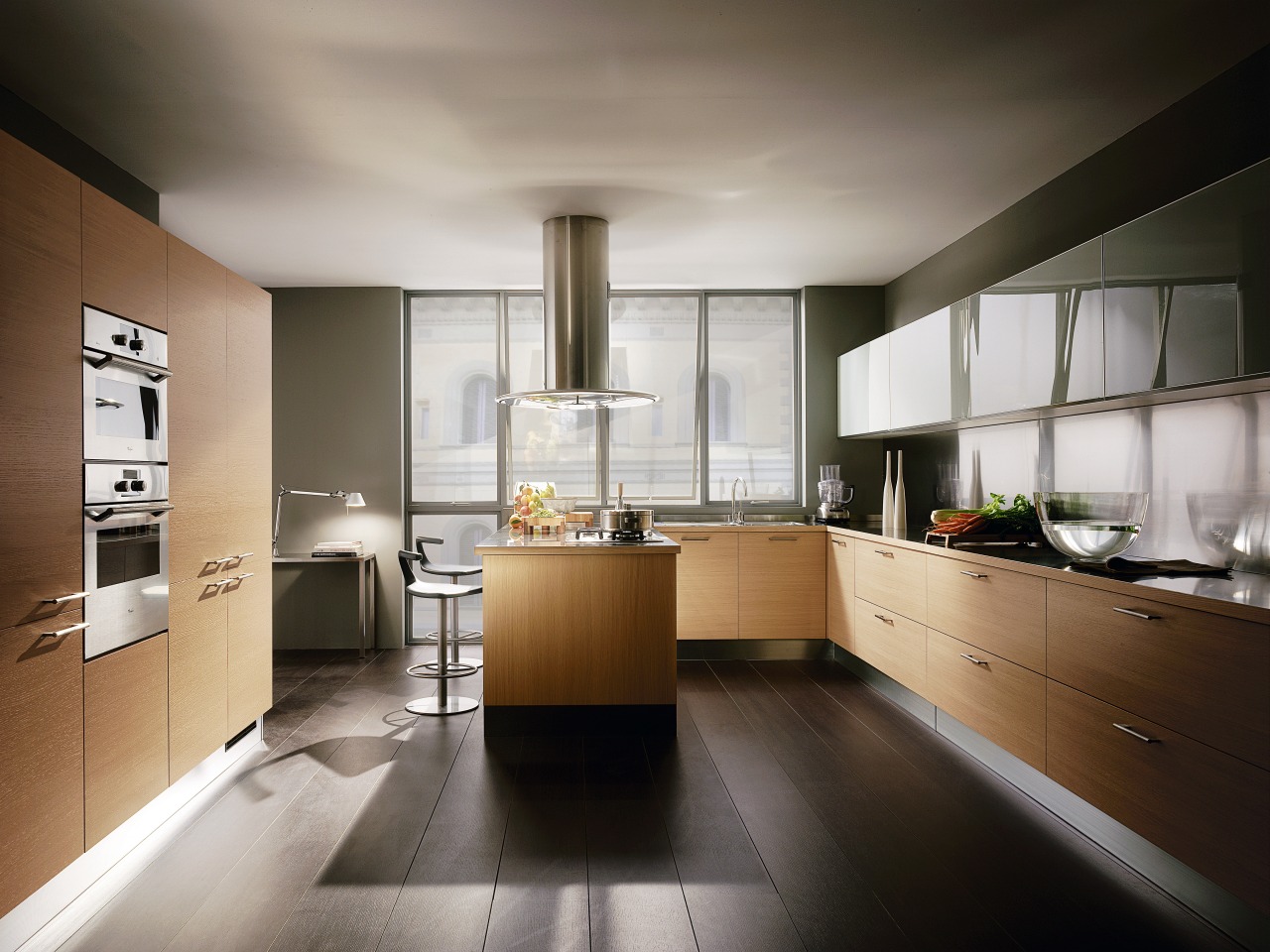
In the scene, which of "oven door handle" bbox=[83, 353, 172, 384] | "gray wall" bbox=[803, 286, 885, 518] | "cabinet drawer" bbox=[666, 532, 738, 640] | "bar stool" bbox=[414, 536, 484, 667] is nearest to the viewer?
"oven door handle" bbox=[83, 353, 172, 384]

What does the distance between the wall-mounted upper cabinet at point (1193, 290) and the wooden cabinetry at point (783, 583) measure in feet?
8.91

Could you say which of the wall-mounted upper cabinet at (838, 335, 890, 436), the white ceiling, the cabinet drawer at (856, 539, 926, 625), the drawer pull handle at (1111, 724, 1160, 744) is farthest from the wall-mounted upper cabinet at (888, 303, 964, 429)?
the drawer pull handle at (1111, 724, 1160, 744)

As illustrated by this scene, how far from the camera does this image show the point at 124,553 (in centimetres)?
243

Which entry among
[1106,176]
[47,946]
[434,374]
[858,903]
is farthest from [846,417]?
[47,946]

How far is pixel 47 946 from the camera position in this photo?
2008 millimetres

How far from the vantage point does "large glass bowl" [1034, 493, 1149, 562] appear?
105 inches

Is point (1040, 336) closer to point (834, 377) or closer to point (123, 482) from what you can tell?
point (834, 377)

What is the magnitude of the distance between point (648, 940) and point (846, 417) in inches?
162

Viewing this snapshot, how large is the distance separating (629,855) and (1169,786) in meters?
1.52

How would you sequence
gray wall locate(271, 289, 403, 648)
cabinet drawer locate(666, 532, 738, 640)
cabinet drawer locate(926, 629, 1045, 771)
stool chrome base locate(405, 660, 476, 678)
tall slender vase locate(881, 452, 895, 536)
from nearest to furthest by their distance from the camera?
cabinet drawer locate(926, 629, 1045, 771)
stool chrome base locate(405, 660, 476, 678)
tall slender vase locate(881, 452, 895, 536)
cabinet drawer locate(666, 532, 738, 640)
gray wall locate(271, 289, 403, 648)

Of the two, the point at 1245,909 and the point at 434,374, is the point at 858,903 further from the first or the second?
the point at 434,374

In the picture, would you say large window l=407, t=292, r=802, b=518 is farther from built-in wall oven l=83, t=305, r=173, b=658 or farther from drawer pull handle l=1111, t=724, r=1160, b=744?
drawer pull handle l=1111, t=724, r=1160, b=744

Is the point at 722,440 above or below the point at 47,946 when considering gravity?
above

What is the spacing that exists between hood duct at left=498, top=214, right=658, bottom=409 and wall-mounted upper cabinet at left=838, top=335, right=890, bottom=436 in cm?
147
